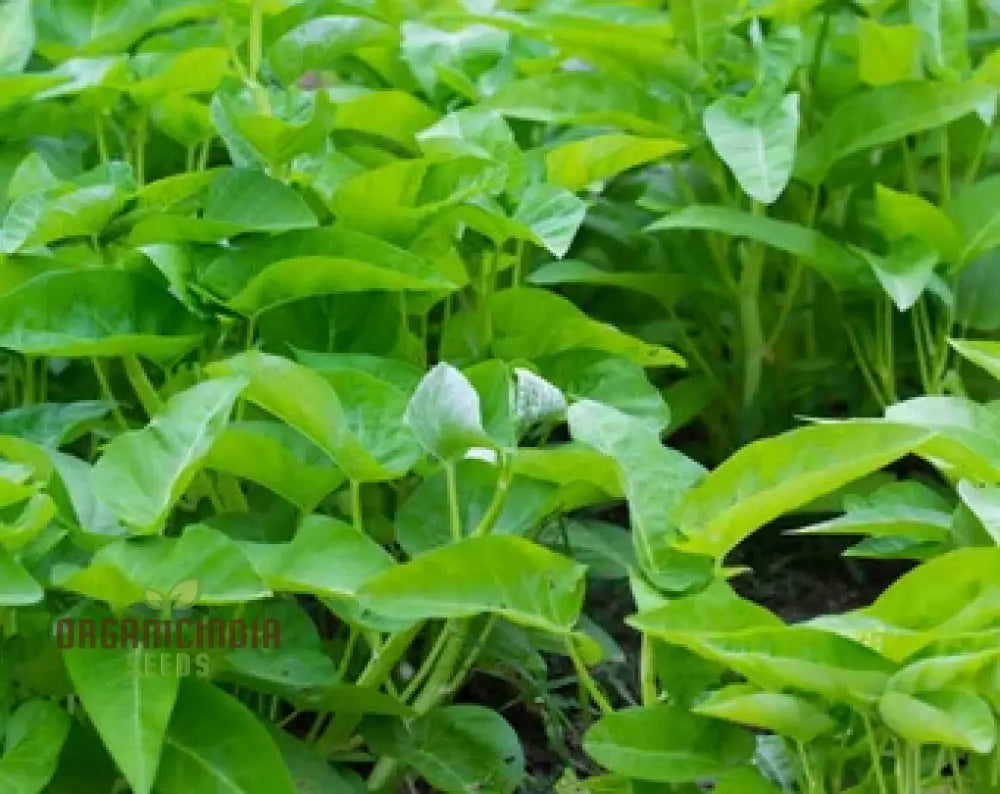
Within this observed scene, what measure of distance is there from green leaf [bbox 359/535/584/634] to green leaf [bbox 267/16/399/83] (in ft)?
2.03

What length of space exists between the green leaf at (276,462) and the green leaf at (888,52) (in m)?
0.71

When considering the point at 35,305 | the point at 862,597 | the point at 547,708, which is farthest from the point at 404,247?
the point at 862,597

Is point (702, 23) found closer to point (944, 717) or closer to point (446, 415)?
point (446, 415)

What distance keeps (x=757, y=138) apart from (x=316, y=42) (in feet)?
1.22

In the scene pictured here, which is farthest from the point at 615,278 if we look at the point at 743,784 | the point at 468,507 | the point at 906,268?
the point at 743,784

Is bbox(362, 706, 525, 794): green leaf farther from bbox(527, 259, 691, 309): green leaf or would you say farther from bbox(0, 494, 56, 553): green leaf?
bbox(527, 259, 691, 309): green leaf

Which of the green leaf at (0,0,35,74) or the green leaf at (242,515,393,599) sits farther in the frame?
the green leaf at (0,0,35,74)

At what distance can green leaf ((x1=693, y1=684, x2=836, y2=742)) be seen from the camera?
2.25 feet

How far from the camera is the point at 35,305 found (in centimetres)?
95

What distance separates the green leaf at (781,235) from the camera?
1.26 meters

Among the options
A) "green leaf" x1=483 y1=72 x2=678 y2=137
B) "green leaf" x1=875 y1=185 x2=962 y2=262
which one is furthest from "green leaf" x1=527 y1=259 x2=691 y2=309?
"green leaf" x1=875 y1=185 x2=962 y2=262

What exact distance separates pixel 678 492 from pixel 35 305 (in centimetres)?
43

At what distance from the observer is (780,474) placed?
754mm

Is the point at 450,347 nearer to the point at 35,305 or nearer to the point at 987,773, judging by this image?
the point at 35,305
